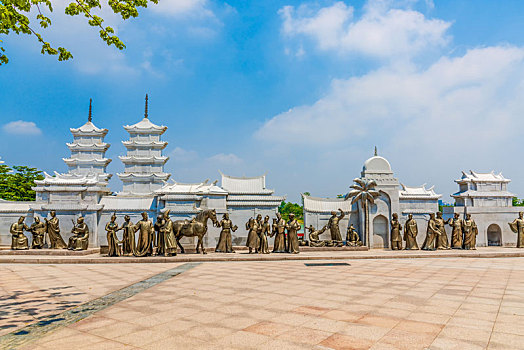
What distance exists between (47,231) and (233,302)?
14.3 metres

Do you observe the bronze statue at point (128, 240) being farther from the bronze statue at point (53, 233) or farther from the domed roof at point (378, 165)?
the domed roof at point (378, 165)

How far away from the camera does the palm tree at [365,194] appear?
18781 mm

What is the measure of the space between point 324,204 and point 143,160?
21389 millimetres

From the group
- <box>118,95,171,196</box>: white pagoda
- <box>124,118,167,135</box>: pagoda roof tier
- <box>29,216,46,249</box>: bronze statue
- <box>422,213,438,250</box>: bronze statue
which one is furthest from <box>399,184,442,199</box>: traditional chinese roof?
<box>124,118,167,135</box>: pagoda roof tier

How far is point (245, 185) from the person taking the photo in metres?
21.0

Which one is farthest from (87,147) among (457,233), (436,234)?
(457,233)

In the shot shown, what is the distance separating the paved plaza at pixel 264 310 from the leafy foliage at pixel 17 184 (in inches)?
1083

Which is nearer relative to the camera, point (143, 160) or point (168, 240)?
point (168, 240)

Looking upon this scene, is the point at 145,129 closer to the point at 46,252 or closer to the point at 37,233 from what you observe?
the point at 37,233

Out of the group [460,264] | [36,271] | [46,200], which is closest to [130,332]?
[36,271]

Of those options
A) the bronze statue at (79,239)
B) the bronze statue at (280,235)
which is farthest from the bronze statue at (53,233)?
the bronze statue at (280,235)

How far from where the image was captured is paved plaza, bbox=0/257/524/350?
4.55 meters

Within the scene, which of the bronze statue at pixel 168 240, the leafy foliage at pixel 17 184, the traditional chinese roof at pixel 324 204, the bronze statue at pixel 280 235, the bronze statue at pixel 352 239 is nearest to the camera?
the bronze statue at pixel 168 240

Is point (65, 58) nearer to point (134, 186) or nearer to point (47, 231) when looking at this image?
point (47, 231)
